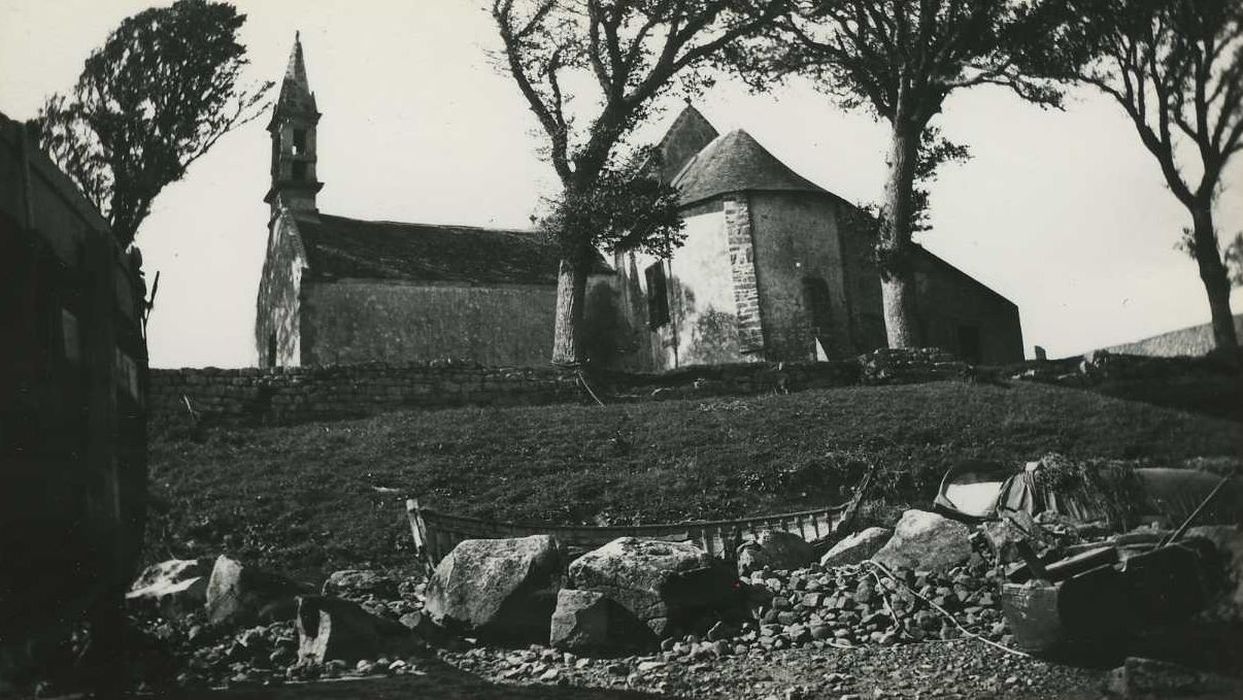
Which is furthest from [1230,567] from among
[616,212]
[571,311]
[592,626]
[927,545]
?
[571,311]

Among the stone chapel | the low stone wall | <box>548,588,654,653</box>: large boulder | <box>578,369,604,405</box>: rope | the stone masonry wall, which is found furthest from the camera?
the stone masonry wall

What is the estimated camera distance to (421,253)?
97.5 ft

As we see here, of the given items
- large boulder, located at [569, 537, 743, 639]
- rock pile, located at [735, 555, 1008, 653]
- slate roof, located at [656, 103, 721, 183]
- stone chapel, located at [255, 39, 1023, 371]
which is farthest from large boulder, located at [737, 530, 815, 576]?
slate roof, located at [656, 103, 721, 183]

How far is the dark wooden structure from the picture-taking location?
4887mm

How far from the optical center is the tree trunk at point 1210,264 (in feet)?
39.6

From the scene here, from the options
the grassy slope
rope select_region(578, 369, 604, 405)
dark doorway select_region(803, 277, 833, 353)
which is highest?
dark doorway select_region(803, 277, 833, 353)

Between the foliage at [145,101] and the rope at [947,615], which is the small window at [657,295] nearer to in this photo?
the foliage at [145,101]

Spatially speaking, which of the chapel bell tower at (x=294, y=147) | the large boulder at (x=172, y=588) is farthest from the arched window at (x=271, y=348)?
the large boulder at (x=172, y=588)

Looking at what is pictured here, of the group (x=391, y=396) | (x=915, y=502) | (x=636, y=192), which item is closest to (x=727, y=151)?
(x=636, y=192)

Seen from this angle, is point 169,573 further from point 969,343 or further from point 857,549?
point 969,343

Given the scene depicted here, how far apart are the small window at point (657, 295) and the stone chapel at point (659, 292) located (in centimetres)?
4

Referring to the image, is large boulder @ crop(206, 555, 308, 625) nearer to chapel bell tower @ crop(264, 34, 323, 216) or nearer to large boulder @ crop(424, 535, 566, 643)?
large boulder @ crop(424, 535, 566, 643)

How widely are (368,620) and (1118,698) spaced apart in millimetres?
5704

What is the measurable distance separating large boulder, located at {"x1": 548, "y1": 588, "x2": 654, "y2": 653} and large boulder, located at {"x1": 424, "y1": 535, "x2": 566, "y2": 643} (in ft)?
0.95
